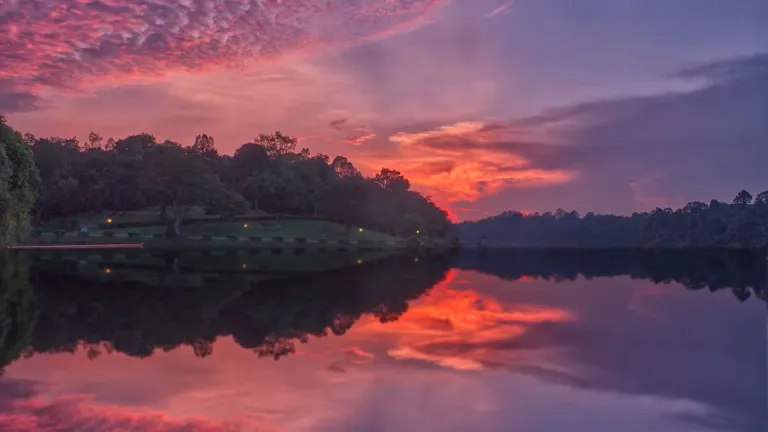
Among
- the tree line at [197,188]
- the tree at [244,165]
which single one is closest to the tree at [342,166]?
the tree line at [197,188]

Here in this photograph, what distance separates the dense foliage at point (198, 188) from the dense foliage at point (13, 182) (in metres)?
59.9

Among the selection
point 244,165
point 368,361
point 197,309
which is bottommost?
point 368,361

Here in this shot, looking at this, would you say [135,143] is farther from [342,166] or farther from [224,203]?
[224,203]

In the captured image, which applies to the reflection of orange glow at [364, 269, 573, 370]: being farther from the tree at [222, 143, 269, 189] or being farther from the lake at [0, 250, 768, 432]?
the tree at [222, 143, 269, 189]

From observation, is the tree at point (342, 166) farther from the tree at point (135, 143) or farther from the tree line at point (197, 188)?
the tree at point (135, 143)

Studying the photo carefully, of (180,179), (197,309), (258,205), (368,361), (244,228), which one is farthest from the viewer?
(258,205)

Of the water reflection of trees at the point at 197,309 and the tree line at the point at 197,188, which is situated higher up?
the tree line at the point at 197,188

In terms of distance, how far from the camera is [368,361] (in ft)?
53.9

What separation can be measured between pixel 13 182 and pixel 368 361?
30.9m

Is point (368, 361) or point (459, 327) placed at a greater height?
point (459, 327)

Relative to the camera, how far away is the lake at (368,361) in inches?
465

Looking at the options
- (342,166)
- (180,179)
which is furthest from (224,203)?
(342,166)

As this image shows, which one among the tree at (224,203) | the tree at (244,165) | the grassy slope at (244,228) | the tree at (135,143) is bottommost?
the grassy slope at (244,228)

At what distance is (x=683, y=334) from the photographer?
69.9 ft
